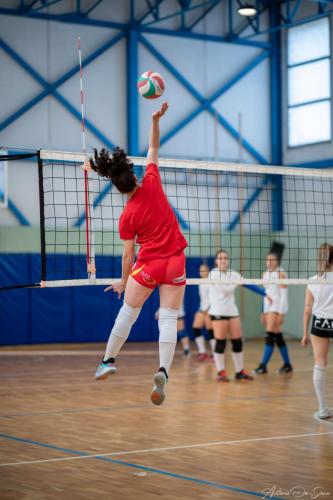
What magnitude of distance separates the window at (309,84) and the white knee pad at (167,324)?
52.2 ft

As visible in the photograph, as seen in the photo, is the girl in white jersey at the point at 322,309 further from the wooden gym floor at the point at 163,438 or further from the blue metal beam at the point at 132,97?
the blue metal beam at the point at 132,97

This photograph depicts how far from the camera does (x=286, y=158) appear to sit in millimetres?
23359

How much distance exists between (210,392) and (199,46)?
13289 mm

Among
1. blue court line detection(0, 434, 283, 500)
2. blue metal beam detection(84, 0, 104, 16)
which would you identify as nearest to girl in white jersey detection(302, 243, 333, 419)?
blue court line detection(0, 434, 283, 500)

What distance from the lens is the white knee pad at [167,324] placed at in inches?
261

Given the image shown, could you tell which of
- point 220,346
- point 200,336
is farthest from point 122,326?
point 200,336

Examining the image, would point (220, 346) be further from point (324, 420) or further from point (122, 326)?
point (122, 326)

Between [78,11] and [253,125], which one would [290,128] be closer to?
[253,125]

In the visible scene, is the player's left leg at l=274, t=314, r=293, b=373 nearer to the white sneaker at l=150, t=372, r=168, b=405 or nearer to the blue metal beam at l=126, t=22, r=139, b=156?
the white sneaker at l=150, t=372, r=168, b=405

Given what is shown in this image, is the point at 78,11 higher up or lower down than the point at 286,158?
higher up

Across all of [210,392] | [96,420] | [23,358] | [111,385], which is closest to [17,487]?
[96,420]

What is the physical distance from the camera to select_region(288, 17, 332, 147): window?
21.8 meters
